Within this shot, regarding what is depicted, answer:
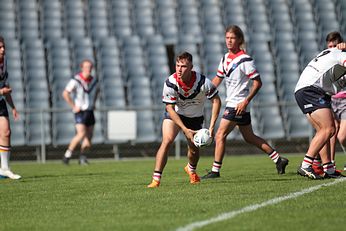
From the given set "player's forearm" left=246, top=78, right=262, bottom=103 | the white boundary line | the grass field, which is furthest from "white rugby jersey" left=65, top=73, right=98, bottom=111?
the white boundary line

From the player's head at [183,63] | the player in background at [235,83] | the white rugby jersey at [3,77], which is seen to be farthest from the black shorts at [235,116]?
the white rugby jersey at [3,77]

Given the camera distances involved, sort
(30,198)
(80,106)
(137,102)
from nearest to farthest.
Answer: (30,198), (80,106), (137,102)

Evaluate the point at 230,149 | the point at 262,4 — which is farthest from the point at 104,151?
the point at 262,4

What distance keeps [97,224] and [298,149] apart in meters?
16.3

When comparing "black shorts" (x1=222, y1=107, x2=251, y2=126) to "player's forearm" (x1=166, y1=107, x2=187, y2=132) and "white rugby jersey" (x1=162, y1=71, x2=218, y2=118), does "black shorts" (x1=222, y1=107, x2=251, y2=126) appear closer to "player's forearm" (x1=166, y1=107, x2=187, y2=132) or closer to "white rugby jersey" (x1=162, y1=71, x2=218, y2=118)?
"white rugby jersey" (x1=162, y1=71, x2=218, y2=118)

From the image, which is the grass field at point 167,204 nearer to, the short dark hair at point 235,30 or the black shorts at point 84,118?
the short dark hair at point 235,30

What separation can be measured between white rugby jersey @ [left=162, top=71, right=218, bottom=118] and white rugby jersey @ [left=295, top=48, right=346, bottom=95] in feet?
4.10

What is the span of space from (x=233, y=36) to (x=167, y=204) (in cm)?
389

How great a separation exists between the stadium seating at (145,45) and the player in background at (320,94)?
11.0 meters

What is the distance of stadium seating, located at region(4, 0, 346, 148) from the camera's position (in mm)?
23031

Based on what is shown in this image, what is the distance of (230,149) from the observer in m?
22.6

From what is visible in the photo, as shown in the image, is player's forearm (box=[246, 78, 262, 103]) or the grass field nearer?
the grass field

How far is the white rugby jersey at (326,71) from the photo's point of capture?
1038 centimetres

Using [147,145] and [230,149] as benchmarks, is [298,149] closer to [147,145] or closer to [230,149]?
[230,149]
